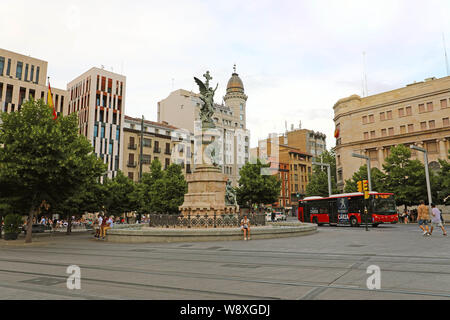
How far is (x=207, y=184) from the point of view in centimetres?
2062

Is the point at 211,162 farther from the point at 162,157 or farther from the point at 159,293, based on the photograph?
the point at 162,157

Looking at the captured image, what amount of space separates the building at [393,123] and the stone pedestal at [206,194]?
41.4m

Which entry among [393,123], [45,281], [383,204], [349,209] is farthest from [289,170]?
[45,281]

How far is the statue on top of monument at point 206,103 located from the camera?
21953mm

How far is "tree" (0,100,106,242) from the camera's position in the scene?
18.0 metres

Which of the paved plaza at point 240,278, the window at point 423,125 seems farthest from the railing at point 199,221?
the window at point 423,125

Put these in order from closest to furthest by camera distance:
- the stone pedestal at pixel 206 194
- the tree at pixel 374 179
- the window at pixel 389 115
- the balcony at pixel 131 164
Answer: the stone pedestal at pixel 206 194
the tree at pixel 374 179
the window at pixel 389 115
the balcony at pixel 131 164

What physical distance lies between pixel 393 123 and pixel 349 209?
104 ft

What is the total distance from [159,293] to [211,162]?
15721 mm

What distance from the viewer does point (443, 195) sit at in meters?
36.8

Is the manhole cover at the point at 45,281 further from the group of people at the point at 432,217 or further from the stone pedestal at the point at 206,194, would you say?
the group of people at the point at 432,217

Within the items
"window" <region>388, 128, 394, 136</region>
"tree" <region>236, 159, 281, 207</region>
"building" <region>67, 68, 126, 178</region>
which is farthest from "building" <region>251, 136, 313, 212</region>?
"tree" <region>236, 159, 281, 207</region>

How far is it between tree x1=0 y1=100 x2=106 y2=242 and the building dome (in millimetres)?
68501

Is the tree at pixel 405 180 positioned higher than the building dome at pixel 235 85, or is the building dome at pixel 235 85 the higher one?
the building dome at pixel 235 85
